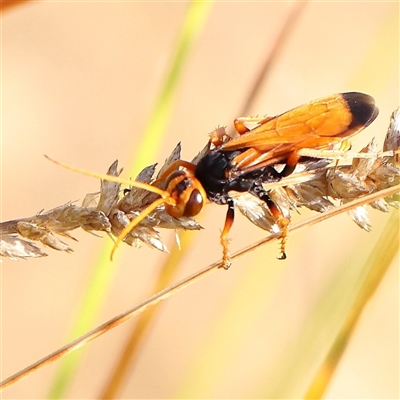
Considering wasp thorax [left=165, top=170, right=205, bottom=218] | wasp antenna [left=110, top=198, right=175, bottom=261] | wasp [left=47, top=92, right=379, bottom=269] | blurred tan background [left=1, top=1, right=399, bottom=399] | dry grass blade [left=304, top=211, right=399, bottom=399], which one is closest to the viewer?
wasp antenna [left=110, top=198, right=175, bottom=261]

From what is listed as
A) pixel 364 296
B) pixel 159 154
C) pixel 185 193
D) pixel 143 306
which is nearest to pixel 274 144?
pixel 185 193

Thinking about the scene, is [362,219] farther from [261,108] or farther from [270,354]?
[261,108]

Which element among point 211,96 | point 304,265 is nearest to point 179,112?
point 211,96

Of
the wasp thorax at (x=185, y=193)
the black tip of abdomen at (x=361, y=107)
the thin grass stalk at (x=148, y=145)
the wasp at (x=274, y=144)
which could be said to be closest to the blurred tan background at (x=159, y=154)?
the wasp at (x=274, y=144)

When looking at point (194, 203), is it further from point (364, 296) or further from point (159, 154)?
point (159, 154)

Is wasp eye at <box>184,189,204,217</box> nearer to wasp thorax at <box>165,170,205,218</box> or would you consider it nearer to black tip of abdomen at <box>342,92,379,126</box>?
wasp thorax at <box>165,170,205,218</box>

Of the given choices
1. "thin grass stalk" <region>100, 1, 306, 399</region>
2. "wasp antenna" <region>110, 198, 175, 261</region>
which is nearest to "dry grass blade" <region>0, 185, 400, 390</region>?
"wasp antenna" <region>110, 198, 175, 261</region>

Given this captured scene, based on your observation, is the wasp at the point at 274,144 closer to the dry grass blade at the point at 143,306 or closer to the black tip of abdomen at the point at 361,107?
the black tip of abdomen at the point at 361,107

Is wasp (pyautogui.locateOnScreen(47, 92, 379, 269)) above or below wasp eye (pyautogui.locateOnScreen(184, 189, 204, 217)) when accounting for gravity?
above
